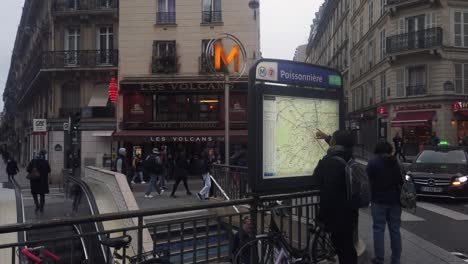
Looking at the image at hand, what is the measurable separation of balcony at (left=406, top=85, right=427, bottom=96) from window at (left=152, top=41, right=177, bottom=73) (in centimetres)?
1596

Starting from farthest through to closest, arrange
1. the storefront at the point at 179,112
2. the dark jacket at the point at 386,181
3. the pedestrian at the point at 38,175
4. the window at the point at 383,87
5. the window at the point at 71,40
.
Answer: the window at the point at 383,87, the window at the point at 71,40, the storefront at the point at 179,112, the pedestrian at the point at 38,175, the dark jacket at the point at 386,181

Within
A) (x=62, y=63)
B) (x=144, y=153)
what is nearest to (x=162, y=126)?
(x=144, y=153)

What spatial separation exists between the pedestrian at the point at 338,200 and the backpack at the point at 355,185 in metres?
0.05

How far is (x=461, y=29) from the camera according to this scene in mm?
30125

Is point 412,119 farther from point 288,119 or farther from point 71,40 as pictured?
point 288,119

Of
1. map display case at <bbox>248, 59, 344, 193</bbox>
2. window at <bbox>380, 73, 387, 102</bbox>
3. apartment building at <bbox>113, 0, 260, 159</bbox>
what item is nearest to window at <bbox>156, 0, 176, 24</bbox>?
Answer: apartment building at <bbox>113, 0, 260, 159</bbox>

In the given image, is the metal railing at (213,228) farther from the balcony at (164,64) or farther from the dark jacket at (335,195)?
the balcony at (164,64)

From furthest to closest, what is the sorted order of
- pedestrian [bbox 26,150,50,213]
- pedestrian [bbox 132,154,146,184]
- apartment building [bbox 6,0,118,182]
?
1. apartment building [bbox 6,0,118,182]
2. pedestrian [bbox 132,154,146,184]
3. pedestrian [bbox 26,150,50,213]

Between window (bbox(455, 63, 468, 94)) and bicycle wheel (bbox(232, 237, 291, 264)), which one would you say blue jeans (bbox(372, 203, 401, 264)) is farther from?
window (bbox(455, 63, 468, 94))

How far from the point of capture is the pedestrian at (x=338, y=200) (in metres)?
5.16

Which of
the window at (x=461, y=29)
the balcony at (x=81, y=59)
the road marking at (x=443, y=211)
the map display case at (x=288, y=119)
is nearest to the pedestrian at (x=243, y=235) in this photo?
the map display case at (x=288, y=119)

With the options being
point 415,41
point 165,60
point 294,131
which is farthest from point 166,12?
point 294,131

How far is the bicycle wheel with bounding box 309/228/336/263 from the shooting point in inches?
229

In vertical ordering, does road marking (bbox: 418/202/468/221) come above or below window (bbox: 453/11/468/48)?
below
